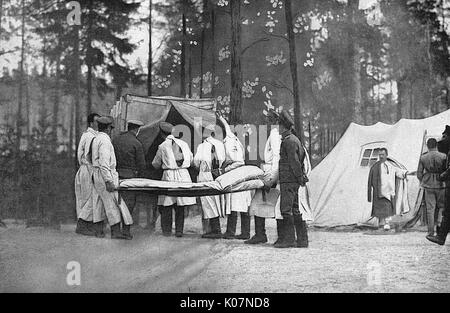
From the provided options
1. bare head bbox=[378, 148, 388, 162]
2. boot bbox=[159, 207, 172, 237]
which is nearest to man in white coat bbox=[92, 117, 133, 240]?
boot bbox=[159, 207, 172, 237]

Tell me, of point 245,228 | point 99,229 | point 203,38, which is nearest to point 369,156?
point 245,228

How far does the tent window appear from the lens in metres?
8.70

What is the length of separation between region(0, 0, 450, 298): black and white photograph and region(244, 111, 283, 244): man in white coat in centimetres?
2

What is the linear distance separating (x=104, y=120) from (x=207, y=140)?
4.91 feet

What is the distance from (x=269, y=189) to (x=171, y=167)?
1339 mm

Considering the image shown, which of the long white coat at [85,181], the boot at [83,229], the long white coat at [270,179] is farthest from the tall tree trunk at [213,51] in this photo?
the boot at [83,229]

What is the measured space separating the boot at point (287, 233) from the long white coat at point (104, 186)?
179cm

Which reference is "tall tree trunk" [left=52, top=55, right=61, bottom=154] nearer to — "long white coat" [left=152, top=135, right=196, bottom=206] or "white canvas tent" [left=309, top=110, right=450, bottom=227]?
"long white coat" [left=152, top=135, right=196, bottom=206]

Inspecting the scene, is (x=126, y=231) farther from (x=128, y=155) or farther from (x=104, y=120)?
(x=104, y=120)

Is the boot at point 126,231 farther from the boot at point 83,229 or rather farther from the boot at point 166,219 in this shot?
the boot at point 166,219

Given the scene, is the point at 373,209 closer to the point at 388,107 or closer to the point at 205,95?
the point at 388,107

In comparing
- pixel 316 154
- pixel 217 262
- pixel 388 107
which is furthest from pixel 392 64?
pixel 217 262

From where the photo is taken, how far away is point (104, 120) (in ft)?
21.4

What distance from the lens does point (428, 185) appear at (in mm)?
7586
